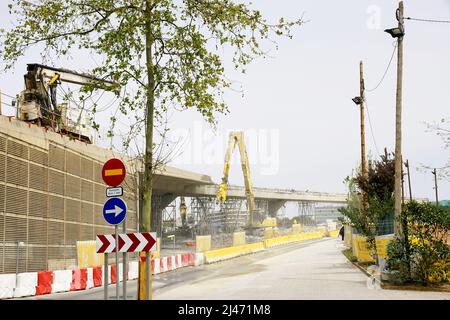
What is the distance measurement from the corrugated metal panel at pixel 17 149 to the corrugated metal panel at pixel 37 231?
312 cm

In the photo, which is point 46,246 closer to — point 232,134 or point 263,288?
point 263,288

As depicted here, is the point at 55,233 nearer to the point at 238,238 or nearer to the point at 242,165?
the point at 238,238

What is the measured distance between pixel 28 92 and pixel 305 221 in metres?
126

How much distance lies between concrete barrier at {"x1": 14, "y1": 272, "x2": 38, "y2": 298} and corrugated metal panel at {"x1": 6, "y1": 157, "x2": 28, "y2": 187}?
6433 mm

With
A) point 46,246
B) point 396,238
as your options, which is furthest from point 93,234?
point 396,238

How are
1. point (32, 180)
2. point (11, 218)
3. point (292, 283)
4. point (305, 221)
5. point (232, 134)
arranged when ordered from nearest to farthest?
point (292, 283)
point (11, 218)
point (32, 180)
point (232, 134)
point (305, 221)

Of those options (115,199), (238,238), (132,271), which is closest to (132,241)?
(115,199)

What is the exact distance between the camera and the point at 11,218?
24.8 metres

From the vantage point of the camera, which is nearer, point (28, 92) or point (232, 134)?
point (28, 92)

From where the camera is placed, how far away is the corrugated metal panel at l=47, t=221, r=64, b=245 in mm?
29203

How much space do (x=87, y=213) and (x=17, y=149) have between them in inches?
407

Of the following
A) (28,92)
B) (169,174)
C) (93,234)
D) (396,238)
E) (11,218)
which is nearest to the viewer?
(396,238)

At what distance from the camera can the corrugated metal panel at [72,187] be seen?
3209cm

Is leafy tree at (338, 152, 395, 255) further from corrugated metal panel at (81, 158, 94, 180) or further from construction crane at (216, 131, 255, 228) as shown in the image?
construction crane at (216, 131, 255, 228)
